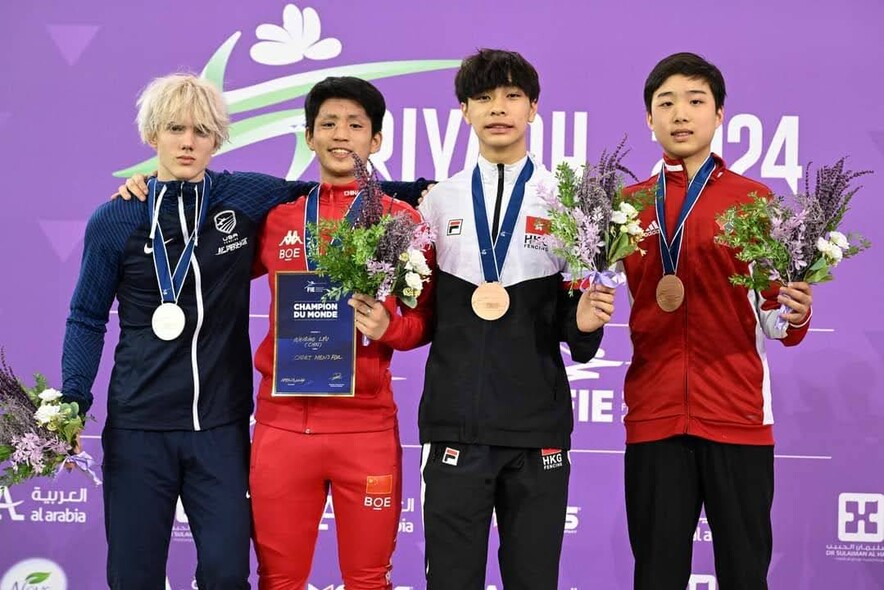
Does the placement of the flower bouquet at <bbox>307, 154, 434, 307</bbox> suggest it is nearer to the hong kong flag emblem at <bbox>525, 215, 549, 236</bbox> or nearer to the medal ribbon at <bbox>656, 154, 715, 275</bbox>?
the hong kong flag emblem at <bbox>525, 215, 549, 236</bbox>

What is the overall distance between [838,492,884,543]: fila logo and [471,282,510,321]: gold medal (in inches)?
89.8

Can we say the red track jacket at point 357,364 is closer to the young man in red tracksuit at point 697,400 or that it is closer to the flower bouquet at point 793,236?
the young man in red tracksuit at point 697,400

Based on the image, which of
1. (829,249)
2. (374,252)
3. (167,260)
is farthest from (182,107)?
(829,249)

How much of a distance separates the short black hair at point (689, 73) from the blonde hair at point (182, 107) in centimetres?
135

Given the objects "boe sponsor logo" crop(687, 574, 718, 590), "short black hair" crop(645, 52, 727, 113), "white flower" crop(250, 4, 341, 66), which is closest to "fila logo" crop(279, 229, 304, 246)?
"short black hair" crop(645, 52, 727, 113)

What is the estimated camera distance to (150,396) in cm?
276

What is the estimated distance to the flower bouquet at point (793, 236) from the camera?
97.3 inches

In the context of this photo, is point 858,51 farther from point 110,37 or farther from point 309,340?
point 110,37

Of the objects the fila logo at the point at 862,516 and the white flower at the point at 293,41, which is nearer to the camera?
the fila logo at the point at 862,516

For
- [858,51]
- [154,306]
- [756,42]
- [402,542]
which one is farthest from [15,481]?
[858,51]

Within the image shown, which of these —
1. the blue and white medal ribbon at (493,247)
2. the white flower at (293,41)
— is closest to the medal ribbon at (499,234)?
the blue and white medal ribbon at (493,247)

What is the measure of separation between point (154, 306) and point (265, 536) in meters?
0.75

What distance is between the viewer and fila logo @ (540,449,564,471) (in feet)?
8.69

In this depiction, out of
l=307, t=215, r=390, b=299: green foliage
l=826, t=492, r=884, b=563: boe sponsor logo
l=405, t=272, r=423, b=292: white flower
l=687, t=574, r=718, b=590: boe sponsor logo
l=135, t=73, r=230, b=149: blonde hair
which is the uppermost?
l=135, t=73, r=230, b=149: blonde hair
